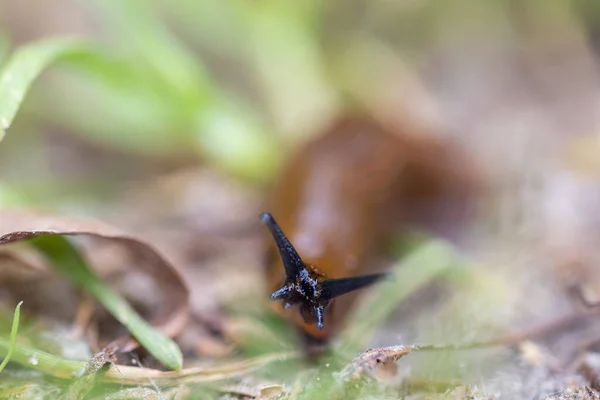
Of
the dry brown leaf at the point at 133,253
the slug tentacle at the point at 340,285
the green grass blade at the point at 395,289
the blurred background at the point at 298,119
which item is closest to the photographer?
the dry brown leaf at the point at 133,253

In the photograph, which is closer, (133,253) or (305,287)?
(305,287)

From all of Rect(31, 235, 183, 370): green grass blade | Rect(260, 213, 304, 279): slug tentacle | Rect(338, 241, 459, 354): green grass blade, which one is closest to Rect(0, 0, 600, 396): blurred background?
Rect(338, 241, 459, 354): green grass blade

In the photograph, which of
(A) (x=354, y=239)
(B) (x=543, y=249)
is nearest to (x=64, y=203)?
(A) (x=354, y=239)

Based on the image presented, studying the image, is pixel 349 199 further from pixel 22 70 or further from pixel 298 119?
pixel 22 70

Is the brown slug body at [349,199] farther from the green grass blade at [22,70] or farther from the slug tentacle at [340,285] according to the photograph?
the green grass blade at [22,70]

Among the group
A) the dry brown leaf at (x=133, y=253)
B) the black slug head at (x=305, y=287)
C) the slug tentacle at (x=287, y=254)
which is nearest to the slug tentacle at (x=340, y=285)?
the black slug head at (x=305, y=287)

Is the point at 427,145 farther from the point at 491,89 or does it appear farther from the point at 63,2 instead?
the point at 63,2

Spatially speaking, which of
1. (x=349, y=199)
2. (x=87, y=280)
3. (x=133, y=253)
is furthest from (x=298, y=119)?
(x=87, y=280)
